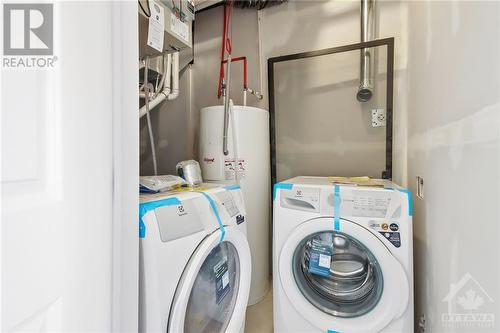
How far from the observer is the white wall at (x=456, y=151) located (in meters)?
0.60

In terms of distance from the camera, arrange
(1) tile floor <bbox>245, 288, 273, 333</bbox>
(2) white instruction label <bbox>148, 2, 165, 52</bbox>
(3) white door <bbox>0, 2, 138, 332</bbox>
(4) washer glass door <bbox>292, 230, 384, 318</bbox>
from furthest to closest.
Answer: (1) tile floor <bbox>245, 288, 273, 333</bbox> < (4) washer glass door <bbox>292, 230, 384, 318</bbox> < (2) white instruction label <bbox>148, 2, 165, 52</bbox> < (3) white door <bbox>0, 2, 138, 332</bbox>

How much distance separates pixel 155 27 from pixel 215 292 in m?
1.05

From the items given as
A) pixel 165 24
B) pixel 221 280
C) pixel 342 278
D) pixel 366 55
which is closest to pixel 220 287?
pixel 221 280

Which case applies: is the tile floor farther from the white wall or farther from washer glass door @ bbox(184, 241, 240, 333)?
the white wall

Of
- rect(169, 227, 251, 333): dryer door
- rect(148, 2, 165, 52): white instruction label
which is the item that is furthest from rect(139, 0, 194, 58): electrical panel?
rect(169, 227, 251, 333): dryer door

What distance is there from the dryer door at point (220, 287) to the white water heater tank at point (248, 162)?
1.55 feet

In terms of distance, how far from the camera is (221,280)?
3.30 ft

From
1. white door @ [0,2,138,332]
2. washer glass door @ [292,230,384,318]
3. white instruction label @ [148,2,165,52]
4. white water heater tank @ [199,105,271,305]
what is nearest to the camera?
white door @ [0,2,138,332]

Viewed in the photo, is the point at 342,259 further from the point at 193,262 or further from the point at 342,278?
the point at 193,262

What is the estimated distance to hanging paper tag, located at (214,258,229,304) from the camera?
98 cm
